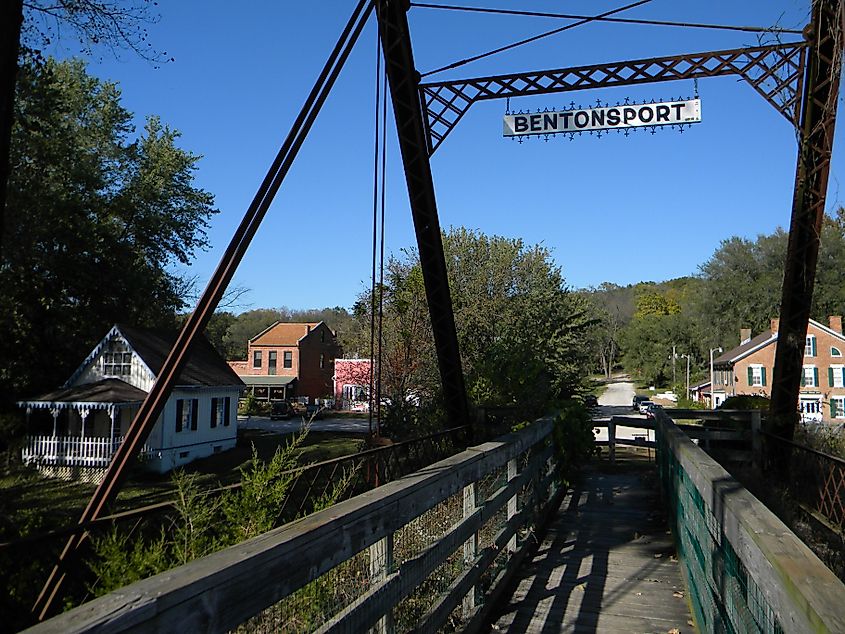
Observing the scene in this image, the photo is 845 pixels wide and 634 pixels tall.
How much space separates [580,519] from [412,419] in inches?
255

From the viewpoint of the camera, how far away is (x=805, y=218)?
329 inches

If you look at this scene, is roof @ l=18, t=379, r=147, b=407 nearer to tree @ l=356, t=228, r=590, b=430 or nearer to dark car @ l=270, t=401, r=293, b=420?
tree @ l=356, t=228, r=590, b=430

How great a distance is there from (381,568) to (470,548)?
5.12 ft

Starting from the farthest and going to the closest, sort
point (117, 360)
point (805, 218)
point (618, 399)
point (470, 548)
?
1. point (618, 399)
2. point (117, 360)
3. point (805, 218)
4. point (470, 548)

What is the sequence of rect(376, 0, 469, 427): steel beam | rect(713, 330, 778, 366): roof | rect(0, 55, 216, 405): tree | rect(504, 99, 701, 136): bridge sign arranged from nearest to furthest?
rect(376, 0, 469, 427): steel beam → rect(504, 99, 701, 136): bridge sign → rect(0, 55, 216, 405): tree → rect(713, 330, 778, 366): roof

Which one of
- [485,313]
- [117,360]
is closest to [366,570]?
[117,360]

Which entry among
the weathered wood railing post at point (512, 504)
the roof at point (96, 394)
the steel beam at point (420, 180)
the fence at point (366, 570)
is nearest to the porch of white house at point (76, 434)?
the roof at point (96, 394)

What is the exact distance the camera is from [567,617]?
176 inches

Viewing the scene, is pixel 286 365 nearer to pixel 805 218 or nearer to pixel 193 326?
pixel 805 218

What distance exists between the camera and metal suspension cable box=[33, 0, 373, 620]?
319 centimetres

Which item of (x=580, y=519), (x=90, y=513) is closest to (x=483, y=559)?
(x=90, y=513)

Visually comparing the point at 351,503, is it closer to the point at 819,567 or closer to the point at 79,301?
the point at 819,567

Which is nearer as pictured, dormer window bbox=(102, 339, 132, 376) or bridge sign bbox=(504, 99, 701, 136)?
bridge sign bbox=(504, 99, 701, 136)

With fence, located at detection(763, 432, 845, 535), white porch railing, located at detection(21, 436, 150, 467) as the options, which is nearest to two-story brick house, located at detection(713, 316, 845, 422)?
fence, located at detection(763, 432, 845, 535)
